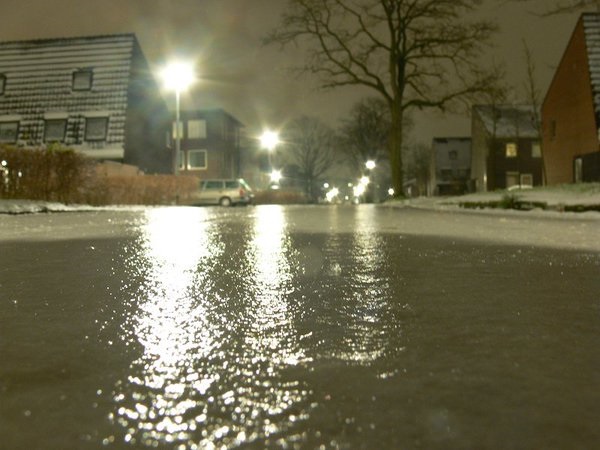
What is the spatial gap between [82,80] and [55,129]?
326cm

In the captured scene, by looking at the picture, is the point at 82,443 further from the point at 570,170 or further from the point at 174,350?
the point at 570,170

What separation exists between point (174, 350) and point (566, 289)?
2.60 metres

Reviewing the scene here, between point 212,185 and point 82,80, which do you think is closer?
point 82,80

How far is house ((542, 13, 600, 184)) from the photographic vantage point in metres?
32.4

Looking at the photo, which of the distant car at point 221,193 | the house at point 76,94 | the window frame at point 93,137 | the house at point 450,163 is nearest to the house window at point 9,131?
the house at point 76,94

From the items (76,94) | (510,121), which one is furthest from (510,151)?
(76,94)

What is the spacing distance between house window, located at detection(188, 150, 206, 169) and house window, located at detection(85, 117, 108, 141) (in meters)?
25.0

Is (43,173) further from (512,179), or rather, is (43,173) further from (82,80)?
(512,179)

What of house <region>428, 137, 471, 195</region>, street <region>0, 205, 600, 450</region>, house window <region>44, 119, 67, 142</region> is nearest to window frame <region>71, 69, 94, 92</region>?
house window <region>44, 119, 67, 142</region>

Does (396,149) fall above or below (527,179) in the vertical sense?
below

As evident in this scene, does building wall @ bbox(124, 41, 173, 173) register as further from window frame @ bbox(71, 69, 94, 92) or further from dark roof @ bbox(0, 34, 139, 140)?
window frame @ bbox(71, 69, 94, 92)

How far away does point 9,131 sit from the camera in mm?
34062

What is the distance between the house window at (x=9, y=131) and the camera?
1331 inches

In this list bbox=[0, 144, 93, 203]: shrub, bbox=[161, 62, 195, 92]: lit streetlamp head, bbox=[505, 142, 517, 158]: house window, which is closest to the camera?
bbox=[0, 144, 93, 203]: shrub
